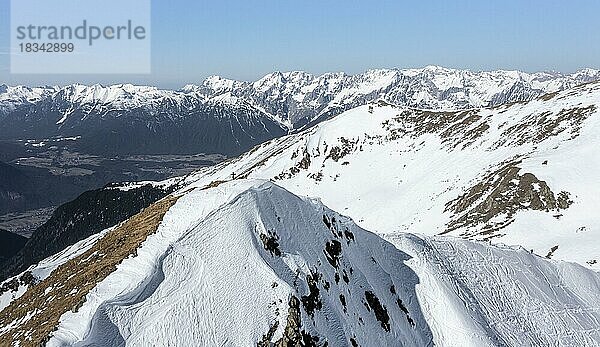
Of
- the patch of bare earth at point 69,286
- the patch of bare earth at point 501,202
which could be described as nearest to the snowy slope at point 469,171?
the patch of bare earth at point 501,202

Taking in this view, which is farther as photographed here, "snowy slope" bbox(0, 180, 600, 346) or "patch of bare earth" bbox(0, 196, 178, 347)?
"snowy slope" bbox(0, 180, 600, 346)

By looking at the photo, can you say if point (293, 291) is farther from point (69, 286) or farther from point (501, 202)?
point (501, 202)

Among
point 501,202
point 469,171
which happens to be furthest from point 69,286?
point 469,171

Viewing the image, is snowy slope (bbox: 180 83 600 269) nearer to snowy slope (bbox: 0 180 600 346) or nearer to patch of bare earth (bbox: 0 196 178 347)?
snowy slope (bbox: 0 180 600 346)

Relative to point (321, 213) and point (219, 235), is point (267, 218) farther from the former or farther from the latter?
point (321, 213)

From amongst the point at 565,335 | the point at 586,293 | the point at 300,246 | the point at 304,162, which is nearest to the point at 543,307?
the point at 565,335

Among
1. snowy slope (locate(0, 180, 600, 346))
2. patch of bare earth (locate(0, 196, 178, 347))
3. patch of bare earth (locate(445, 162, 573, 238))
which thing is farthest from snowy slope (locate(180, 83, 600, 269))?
patch of bare earth (locate(0, 196, 178, 347))
